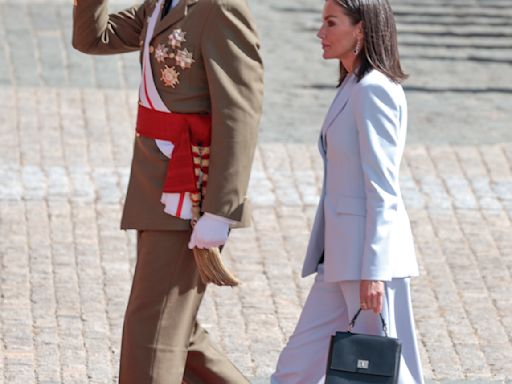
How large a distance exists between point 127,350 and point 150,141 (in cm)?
76

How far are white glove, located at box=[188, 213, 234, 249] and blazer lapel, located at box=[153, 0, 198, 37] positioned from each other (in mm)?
673

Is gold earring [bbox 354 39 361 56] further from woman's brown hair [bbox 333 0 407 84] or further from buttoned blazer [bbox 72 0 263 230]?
buttoned blazer [bbox 72 0 263 230]

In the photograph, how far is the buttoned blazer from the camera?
15.8 feet

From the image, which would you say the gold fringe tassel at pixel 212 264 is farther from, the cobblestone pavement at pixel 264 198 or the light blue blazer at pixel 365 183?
the cobblestone pavement at pixel 264 198

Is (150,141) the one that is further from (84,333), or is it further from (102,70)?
(102,70)

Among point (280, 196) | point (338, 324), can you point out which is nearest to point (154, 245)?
point (338, 324)

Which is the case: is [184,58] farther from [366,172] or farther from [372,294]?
[372,294]

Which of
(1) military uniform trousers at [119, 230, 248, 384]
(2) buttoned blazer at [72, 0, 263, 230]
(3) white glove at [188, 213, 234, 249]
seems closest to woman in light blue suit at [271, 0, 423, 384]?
(2) buttoned blazer at [72, 0, 263, 230]

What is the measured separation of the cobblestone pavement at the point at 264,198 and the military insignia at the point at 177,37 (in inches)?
71.5

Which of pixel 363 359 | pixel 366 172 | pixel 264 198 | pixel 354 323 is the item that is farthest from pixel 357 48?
pixel 264 198

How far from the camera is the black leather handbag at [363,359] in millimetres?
4730

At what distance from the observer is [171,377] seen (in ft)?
16.7

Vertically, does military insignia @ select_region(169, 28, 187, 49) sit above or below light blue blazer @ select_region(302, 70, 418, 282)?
above

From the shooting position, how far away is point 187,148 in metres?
4.93
